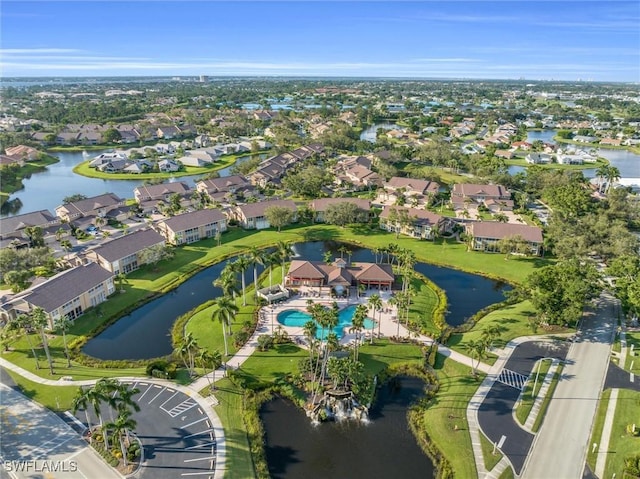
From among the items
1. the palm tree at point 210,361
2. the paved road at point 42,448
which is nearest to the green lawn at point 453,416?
the palm tree at point 210,361

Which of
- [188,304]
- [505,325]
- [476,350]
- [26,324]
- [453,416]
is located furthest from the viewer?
[188,304]

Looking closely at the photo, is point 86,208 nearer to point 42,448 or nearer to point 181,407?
point 42,448

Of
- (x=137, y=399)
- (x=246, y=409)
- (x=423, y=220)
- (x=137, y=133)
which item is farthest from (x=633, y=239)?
(x=137, y=133)

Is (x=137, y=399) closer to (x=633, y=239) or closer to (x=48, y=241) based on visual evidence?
(x=48, y=241)

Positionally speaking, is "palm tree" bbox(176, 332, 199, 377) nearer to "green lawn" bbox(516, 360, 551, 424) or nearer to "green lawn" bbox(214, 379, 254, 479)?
"green lawn" bbox(214, 379, 254, 479)

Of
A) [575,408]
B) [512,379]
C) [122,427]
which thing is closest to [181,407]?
[122,427]

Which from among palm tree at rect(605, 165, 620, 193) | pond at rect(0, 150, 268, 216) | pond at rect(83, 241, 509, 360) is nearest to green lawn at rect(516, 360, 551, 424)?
pond at rect(83, 241, 509, 360)

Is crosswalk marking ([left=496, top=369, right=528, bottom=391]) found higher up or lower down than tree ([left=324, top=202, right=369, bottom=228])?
lower down
